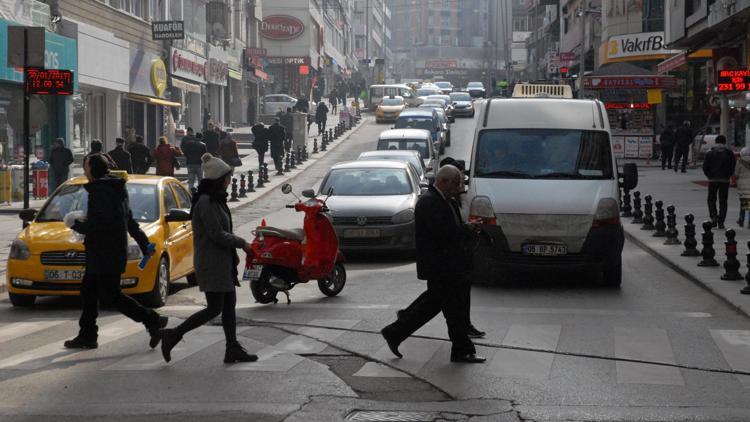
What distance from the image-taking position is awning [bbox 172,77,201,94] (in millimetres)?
51909

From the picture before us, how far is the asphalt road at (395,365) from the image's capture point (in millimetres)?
8328

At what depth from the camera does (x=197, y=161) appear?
32.0 metres

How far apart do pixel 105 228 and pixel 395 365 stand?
276 centimetres

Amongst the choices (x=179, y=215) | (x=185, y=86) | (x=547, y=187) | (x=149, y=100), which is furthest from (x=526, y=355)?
(x=185, y=86)

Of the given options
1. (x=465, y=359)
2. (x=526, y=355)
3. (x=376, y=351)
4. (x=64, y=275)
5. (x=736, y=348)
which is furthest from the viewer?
(x=64, y=275)

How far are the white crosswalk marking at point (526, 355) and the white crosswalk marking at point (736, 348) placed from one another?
1.42m

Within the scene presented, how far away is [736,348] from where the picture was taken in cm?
1110

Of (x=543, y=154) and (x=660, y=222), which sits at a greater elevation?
(x=543, y=154)

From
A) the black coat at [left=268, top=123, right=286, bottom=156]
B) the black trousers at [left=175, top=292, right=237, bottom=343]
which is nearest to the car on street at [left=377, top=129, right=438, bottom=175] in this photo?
the black coat at [left=268, top=123, right=286, bottom=156]

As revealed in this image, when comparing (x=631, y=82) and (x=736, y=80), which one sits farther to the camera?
(x=631, y=82)

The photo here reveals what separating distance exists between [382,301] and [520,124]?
3.62 m

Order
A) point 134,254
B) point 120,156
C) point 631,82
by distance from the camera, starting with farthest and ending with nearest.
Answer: point 631,82
point 120,156
point 134,254

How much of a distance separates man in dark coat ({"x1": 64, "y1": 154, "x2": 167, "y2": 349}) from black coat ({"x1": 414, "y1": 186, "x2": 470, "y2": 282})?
7.84ft

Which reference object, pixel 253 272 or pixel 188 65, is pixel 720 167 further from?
pixel 188 65
